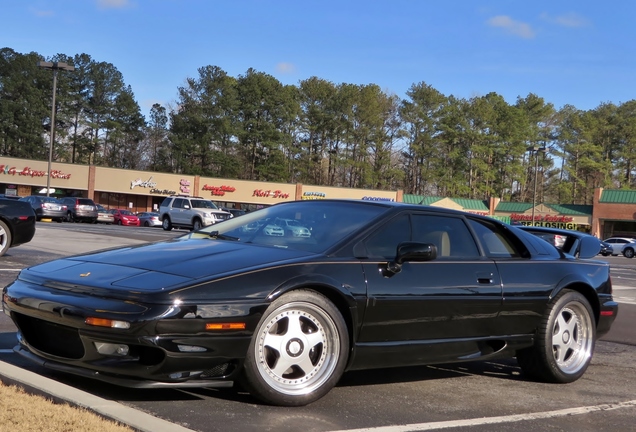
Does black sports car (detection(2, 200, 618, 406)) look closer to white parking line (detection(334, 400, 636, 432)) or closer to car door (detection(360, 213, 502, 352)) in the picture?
car door (detection(360, 213, 502, 352))

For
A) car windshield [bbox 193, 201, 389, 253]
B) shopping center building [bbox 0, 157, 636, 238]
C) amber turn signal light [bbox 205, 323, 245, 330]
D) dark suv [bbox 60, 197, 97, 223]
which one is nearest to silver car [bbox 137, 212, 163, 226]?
dark suv [bbox 60, 197, 97, 223]

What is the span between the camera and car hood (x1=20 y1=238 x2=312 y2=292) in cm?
453

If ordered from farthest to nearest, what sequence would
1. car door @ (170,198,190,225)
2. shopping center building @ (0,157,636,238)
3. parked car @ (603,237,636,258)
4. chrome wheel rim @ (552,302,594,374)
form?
shopping center building @ (0,157,636,238) → parked car @ (603,237,636,258) → car door @ (170,198,190,225) → chrome wheel rim @ (552,302,594,374)

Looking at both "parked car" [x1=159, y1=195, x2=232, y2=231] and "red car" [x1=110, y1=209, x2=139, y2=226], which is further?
"red car" [x1=110, y1=209, x2=139, y2=226]

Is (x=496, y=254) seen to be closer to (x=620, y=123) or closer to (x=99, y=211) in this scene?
(x=99, y=211)

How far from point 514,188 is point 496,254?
105791 millimetres

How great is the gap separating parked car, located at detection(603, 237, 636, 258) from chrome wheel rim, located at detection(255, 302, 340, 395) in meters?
50.1

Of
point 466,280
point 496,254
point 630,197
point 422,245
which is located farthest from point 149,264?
point 630,197

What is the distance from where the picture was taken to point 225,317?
4.43m

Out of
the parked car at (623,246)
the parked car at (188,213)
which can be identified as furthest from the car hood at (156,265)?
the parked car at (623,246)

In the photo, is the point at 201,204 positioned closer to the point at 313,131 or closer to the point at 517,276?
the point at 517,276

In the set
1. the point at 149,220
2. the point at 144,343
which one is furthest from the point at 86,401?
the point at 149,220

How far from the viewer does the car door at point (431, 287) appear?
5.14 meters

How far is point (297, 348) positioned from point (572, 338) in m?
2.76
